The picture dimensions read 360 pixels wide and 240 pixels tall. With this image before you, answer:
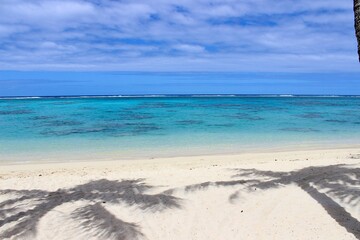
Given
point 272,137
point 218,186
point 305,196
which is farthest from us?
point 272,137

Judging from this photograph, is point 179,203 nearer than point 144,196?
Yes

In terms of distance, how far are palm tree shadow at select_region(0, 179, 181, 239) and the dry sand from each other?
2 cm

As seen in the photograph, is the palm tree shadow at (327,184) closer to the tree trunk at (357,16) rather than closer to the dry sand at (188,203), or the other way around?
the dry sand at (188,203)

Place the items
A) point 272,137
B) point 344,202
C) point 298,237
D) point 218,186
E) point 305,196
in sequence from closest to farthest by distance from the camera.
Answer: point 298,237 < point 344,202 < point 305,196 < point 218,186 < point 272,137

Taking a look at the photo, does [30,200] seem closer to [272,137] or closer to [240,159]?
[240,159]

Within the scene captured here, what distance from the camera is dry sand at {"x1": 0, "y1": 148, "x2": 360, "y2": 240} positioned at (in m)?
6.17

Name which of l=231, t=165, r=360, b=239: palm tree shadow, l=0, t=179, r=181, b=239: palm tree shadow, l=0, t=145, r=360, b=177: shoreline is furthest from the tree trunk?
l=0, t=145, r=360, b=177: shoreline

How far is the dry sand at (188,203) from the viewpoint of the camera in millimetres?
6174

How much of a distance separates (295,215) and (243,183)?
6.61ft

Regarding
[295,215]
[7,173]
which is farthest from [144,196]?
[7,173]

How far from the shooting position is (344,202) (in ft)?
23.3

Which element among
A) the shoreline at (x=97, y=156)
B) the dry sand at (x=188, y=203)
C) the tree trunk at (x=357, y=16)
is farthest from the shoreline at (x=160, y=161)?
the tree trunk at (x=357, y=16)

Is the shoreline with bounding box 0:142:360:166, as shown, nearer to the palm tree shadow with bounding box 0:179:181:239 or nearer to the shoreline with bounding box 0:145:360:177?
the shoreline with bounding box 0:145:360:177

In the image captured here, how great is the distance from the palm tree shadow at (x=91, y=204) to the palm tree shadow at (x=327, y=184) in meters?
1.91
